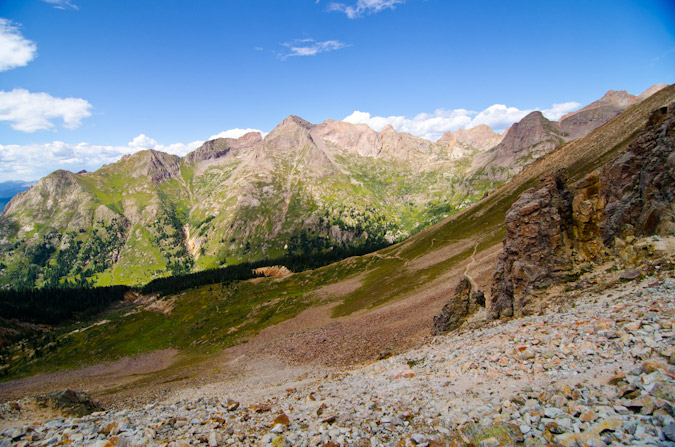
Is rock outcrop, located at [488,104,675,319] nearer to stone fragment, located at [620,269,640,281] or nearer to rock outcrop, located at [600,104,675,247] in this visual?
rock outcrop, located at [600,104,675,247]

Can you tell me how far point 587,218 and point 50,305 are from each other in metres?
241

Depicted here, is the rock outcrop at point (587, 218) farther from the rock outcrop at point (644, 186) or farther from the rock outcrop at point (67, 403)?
the rock outcrop at point (67, 403)

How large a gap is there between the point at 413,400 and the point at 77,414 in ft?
93.0

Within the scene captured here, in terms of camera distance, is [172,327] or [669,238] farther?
[172,327]

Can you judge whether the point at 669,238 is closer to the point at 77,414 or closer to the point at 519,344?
the point at 519,344

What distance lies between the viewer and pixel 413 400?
15766 millimetres

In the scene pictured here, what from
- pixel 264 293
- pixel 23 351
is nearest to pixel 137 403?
pixel 264 293

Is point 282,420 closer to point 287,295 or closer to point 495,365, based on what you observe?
point 495,365

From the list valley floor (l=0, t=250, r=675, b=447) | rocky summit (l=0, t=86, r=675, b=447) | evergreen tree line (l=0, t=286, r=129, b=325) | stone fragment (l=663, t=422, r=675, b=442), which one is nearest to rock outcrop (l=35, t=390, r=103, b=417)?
rocky summit (l=0, t=86, r=675, b=447)

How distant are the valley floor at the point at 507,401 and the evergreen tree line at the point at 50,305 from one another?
187483 mm

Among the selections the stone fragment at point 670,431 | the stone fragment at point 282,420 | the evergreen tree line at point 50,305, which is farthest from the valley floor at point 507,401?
the evergreen tree line at point 50,305

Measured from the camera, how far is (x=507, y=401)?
1184 centimetres

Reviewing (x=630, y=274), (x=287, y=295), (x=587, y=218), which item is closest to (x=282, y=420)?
(x=630, y=274)

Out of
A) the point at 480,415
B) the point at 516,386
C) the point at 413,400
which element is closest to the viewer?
the point at 480,415
